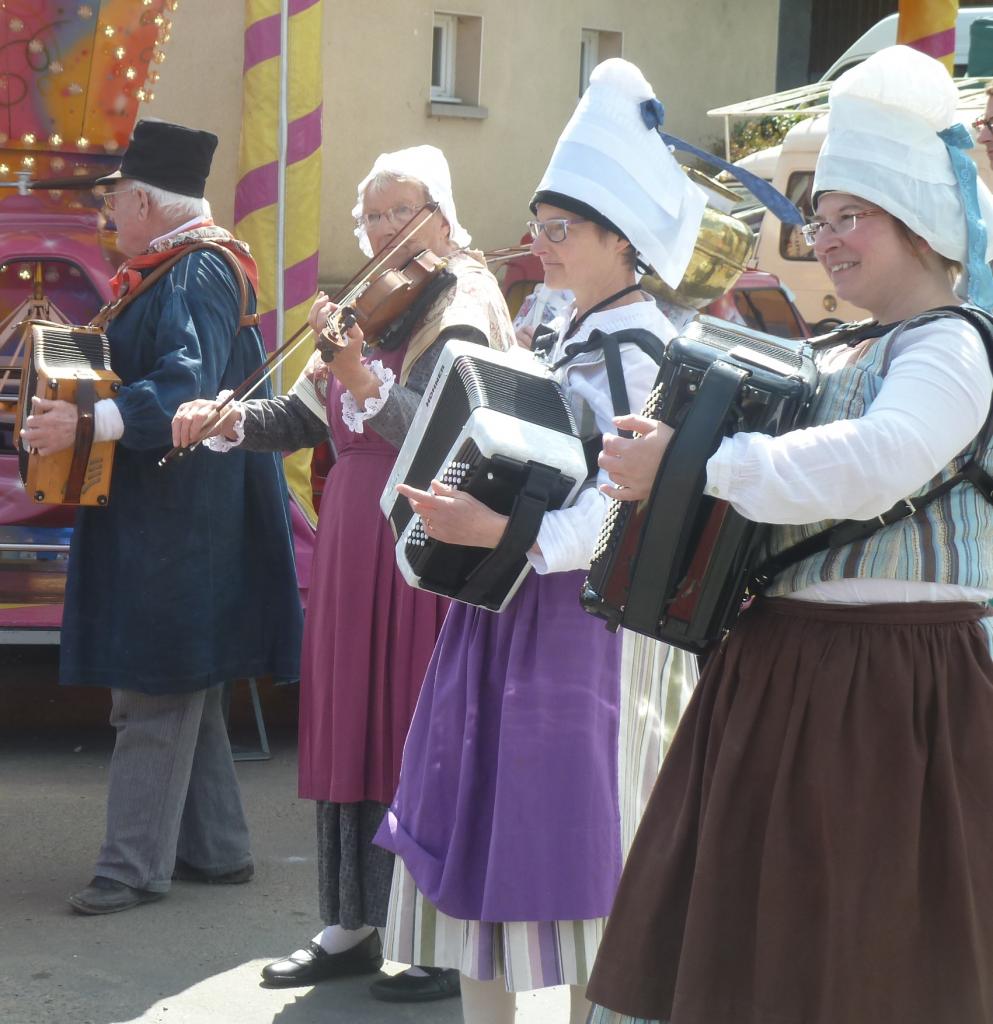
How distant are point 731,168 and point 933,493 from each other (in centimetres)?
153

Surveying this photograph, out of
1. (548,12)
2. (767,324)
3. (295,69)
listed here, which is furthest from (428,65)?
(295,69)

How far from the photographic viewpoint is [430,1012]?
142 inches

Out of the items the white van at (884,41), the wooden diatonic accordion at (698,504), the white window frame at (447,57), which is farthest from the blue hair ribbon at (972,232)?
the white window frame at (447,57)

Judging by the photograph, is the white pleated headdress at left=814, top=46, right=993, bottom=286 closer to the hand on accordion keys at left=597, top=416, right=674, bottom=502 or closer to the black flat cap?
the hand on accordion keys at left=597, top=416, right=674, bottom=502

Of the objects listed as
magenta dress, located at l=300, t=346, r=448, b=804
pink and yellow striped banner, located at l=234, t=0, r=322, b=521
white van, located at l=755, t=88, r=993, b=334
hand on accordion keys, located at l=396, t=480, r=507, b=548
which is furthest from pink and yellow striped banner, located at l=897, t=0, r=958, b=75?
white van, located at l=755, t=88, r=993, b=334

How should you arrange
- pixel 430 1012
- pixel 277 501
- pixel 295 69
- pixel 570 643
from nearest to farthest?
pixel 570 643, pixel 430 1012, pixel 277 501, pixel 295 69

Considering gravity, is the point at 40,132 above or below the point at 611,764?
above

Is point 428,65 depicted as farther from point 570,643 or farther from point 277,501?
point 570,643

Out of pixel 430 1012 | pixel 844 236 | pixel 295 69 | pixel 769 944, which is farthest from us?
pixel 295 69

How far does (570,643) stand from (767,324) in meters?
7.52

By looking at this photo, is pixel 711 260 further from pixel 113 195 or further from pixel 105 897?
pixel 105 897

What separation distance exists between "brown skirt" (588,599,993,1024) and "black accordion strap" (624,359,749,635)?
7.8 inches

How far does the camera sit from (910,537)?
2.24 m

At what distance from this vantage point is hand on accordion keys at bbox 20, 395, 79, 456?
13.0 feet
